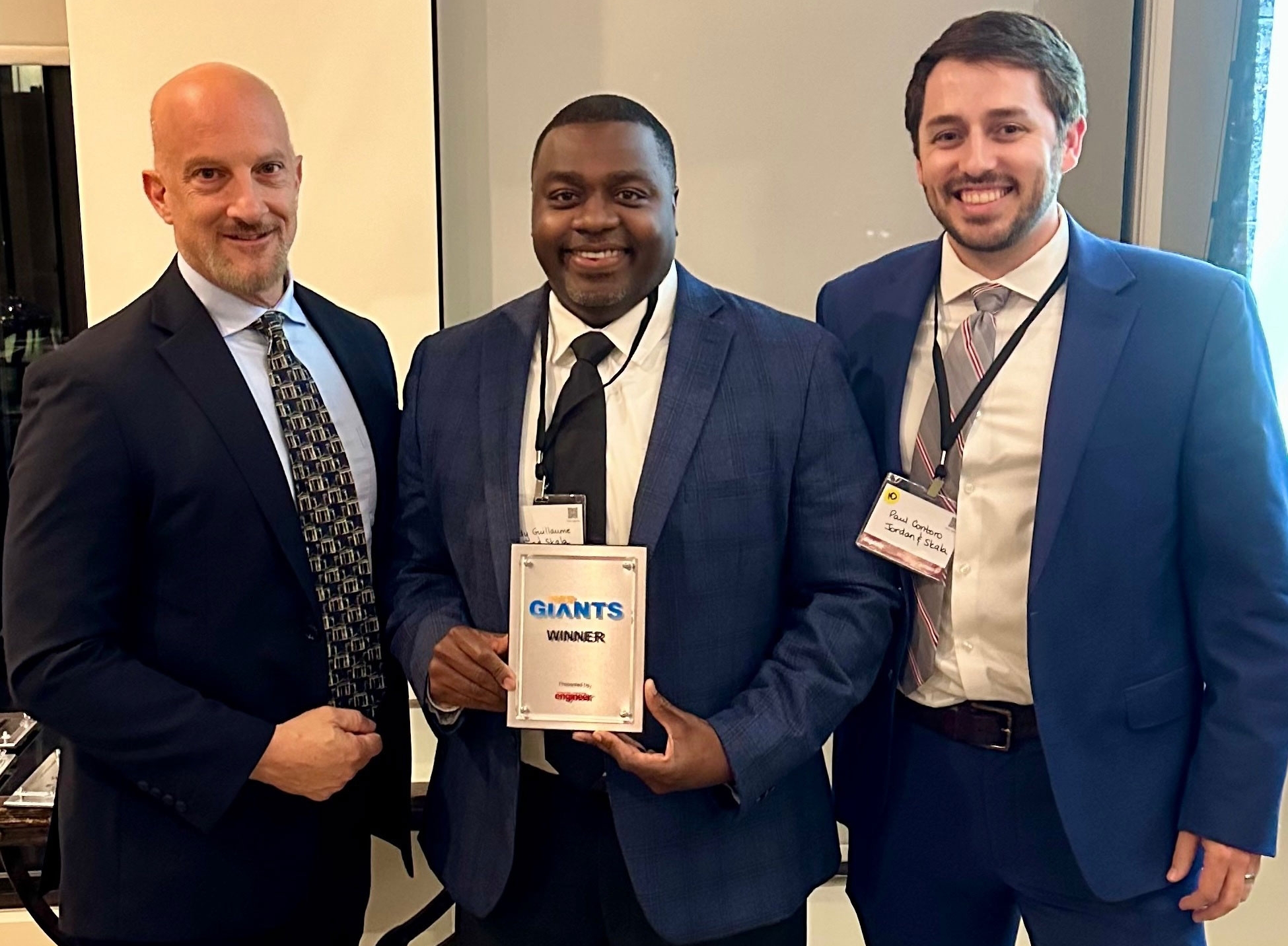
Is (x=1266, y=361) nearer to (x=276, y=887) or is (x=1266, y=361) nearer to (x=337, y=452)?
(x=337, y=452)

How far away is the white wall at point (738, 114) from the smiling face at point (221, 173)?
3.81 feet

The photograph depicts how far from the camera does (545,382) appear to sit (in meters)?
1.58

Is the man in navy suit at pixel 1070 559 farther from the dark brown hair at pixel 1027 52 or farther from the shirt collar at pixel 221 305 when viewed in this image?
the shirt collar at pixel 221 305

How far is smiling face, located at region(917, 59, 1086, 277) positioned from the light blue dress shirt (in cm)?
102

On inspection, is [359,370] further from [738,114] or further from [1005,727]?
[738,114]

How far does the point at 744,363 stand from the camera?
5.03 ft

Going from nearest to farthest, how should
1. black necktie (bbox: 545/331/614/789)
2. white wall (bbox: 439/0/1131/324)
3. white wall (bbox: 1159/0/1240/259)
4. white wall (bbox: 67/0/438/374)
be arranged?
black necktie (bbox: 545/331/614/789), white wall (bbox: 67/0/438/374), white wall (bbox: 1159/0/1240/259), white wall (bbox: 439/0/1131/324)

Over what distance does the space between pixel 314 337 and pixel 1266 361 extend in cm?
150

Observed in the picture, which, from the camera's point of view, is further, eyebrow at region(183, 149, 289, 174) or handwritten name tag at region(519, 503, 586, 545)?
eyebrow at region(183, 149, 289, 174)

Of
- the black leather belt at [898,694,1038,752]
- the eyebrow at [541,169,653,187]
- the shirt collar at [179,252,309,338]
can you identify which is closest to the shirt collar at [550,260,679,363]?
the eyebrow at [541,169,653,187]

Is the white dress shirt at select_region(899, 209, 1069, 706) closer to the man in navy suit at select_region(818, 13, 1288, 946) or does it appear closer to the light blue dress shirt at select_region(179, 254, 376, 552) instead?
the man in navy suit at select_region(818, 13, 1288, 946)

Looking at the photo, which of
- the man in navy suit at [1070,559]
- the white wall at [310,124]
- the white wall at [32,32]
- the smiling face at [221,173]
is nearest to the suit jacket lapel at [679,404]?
the man in navy suit at [1070,559]

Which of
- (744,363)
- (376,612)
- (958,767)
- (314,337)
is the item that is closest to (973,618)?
(958,767)

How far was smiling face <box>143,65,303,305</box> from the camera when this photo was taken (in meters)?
1.60
